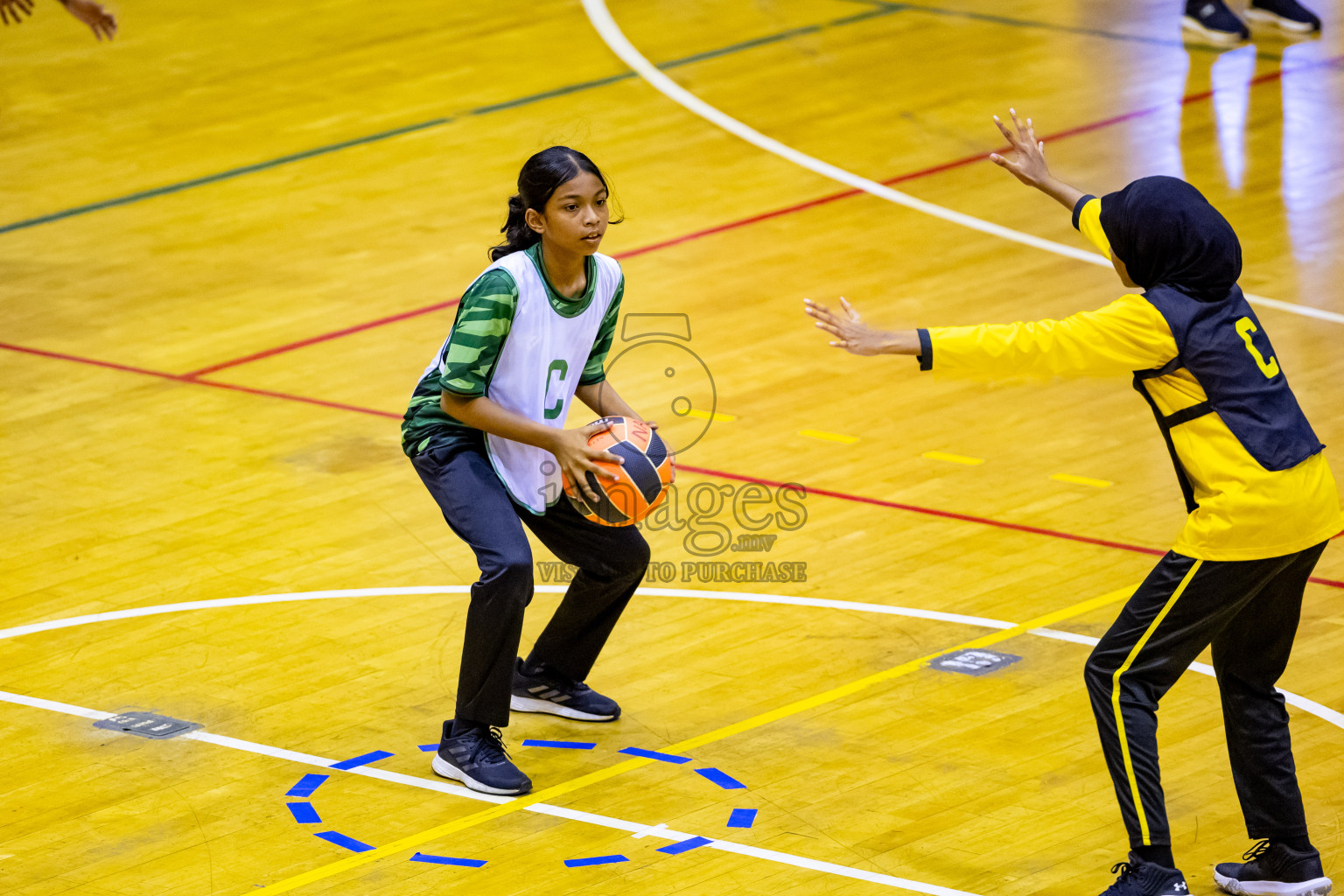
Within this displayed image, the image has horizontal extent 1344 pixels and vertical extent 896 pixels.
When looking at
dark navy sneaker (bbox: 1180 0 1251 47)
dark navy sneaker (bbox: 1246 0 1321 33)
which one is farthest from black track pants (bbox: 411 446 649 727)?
dark navy sneaker (bbox: 1246 0 1321 33)

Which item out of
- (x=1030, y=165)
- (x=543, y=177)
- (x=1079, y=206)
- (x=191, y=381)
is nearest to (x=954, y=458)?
(x=1030, y=165)

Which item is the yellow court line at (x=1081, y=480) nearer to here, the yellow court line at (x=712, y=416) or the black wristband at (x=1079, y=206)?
the yellow court line at (x=712, y=416)

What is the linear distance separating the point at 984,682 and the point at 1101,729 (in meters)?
1.42

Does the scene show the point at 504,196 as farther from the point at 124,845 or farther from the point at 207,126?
the point at 124,845

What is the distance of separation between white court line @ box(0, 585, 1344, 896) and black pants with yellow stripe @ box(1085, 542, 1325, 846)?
0.57 metres

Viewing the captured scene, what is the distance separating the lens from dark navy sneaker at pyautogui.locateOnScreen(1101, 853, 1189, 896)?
4.80m

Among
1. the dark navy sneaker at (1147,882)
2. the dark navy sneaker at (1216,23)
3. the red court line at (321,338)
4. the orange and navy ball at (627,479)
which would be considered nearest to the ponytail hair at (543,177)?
the orange and navy ball at (627,479)

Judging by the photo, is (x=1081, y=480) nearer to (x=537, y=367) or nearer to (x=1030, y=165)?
(x=1030, y=165)

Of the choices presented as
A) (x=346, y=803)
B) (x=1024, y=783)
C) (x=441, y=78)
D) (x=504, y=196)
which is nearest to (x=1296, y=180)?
(x=504, y=196)

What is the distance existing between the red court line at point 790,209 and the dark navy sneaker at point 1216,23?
0.83 meters

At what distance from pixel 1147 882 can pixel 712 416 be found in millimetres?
4326

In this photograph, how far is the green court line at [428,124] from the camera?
1191 centimetres

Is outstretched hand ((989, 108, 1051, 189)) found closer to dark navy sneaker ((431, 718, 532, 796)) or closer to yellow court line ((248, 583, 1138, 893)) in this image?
yellow court line ((248, 583, 1138, 893))

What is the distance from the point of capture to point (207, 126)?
1328 cm
